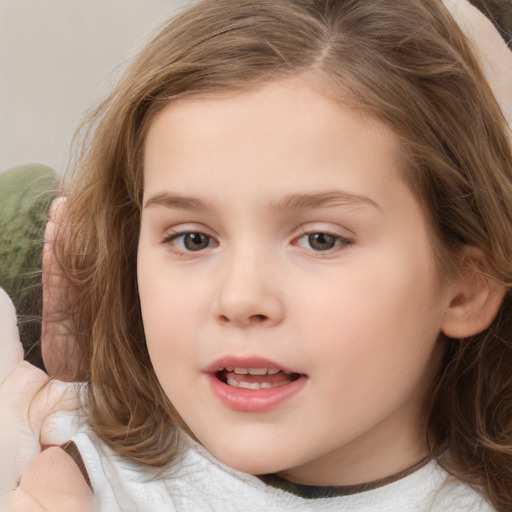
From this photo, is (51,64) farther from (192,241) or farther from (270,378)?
(270,378)

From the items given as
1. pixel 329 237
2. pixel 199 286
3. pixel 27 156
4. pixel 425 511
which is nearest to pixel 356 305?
pixel 329 237

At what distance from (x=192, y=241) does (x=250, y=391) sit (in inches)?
8.4

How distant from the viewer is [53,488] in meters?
1.51

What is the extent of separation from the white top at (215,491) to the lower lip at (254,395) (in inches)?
9.6

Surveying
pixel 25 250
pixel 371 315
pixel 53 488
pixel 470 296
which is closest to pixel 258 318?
pixel 371 315

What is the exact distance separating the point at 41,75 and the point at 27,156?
159 millimetres

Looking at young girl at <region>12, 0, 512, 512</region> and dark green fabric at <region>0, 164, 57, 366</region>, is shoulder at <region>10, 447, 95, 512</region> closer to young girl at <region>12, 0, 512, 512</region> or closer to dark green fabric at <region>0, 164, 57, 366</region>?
young girl at <region>12, 0, 512, 512</region>

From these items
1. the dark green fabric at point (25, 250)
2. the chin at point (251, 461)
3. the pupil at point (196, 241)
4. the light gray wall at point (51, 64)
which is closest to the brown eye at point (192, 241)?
the pupil at point (196, 241)

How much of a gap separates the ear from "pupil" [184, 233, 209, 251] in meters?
0.36

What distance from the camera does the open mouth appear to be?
1310mm

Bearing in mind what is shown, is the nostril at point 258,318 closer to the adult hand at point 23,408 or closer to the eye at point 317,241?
the eye at point 317,241

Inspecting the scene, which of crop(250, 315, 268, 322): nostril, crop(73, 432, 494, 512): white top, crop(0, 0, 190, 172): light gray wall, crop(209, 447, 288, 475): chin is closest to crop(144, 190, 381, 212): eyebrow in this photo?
crop(250, 315, 268, 322): nostril

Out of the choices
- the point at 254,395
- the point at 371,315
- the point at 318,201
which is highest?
the point at 318,201

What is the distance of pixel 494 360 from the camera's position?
5.15ft
